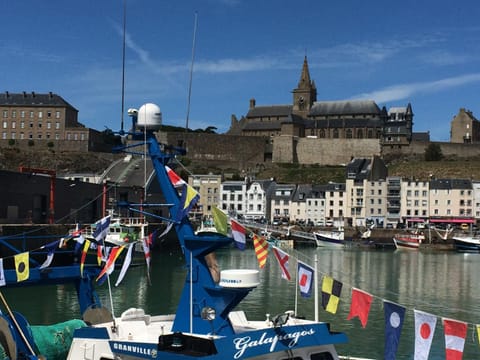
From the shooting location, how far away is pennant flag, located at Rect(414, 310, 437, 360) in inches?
366

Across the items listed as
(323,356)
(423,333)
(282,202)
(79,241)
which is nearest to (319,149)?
(282,202)

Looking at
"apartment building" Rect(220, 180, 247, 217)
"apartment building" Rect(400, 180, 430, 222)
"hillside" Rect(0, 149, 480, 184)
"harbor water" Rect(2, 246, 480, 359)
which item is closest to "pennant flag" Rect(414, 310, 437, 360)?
"harbor water" Rect(2, 246, 480, 359)

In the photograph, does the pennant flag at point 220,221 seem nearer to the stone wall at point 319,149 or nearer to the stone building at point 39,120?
the stone building at point 39,120

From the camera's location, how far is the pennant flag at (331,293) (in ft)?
36.0

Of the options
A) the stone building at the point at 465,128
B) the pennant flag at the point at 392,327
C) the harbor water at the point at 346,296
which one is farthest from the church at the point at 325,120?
the pennant flag at the point at 392,327

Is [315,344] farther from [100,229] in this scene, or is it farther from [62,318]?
[62,318]

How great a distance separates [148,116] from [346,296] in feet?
62.1

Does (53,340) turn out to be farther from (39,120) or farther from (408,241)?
(39,120)

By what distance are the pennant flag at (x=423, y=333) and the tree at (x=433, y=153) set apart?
360 feet

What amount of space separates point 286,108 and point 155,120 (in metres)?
130

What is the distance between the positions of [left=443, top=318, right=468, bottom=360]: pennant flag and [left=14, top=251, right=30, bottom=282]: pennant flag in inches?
313

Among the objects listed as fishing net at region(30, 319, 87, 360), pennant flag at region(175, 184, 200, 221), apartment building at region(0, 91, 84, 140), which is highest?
apartment building at region(0, 91, 84, 140)

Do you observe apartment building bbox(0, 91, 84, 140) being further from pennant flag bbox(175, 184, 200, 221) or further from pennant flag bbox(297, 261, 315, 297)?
pennant flag bbox(297, 261, 315, 297)

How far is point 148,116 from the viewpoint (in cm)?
1295
